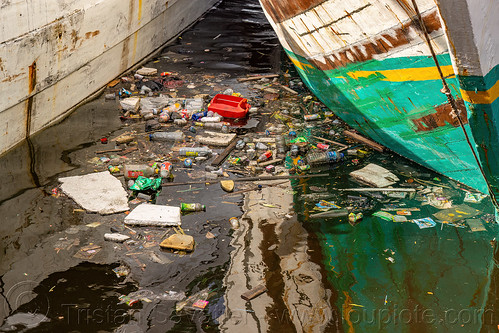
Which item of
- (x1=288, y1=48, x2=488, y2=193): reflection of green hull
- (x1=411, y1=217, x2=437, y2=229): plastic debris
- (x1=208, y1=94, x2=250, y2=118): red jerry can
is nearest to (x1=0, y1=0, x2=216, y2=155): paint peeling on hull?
(x1=208, y1=94, x2=250, y2=118): red jerry can

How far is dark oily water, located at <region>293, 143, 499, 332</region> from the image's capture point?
149 inches

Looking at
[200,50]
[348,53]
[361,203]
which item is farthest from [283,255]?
[200,50]

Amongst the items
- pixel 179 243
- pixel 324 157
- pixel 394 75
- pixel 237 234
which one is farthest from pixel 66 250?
pixel 394 75

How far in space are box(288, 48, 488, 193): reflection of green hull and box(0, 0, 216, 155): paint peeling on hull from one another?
3.12 meters

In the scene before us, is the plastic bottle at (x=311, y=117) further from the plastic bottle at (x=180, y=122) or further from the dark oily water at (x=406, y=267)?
the dark oily water at (x=406, y=267)

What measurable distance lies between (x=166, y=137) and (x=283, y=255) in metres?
2.52

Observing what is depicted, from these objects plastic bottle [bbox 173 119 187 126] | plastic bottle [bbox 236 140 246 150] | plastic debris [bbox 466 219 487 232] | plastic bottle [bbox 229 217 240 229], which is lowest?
plastic bottle [bbox 229 217 240 229]

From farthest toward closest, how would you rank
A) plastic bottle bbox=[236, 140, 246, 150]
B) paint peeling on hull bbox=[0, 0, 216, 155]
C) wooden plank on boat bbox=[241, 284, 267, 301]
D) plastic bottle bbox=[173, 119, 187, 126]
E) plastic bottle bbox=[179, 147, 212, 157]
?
plastic bottle bbox=[173, 119, 187, 126] < plastic bottle bbox=[236, 140, 246, 150] < plastic bottle bbox=[179, 147, 212, 157] < paint peeling on hull bbox=[0, 0, 216, 155] < wooden plank on boat bbox=[241, 284, 267, 301]

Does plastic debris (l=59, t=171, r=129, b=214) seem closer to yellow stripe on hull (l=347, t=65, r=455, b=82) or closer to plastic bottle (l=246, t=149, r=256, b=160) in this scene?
plastic bottle (l=246, t=149, r=256, b=160)

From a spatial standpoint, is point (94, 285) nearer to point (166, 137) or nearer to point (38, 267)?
point (38, 267)

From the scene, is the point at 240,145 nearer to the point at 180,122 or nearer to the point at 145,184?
the point at 180,122

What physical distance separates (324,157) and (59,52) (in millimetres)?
3356

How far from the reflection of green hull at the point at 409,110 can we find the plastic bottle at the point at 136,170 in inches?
91.5

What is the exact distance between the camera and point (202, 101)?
24.0ft
